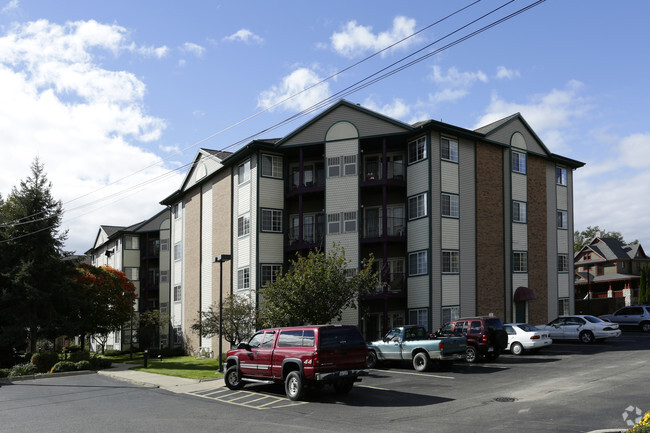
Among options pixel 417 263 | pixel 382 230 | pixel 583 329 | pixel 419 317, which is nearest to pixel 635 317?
pixel 583 329

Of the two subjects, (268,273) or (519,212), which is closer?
(268,273)

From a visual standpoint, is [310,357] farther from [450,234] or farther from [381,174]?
[381,174]

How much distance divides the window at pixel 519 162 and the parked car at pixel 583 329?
33.6ft

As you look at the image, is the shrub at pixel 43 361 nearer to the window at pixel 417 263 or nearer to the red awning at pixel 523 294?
the window at pixel 417 263

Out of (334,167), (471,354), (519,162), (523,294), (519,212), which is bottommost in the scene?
(471,354)

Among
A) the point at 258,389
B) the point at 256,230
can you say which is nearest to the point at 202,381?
the point at 258,389

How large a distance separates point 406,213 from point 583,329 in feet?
37.1

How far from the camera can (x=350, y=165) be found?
33.3 meters

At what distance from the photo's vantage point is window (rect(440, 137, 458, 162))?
109ft

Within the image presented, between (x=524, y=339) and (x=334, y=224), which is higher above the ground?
(x=334, y=224)

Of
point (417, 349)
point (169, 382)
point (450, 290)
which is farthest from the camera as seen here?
point (450, 290)

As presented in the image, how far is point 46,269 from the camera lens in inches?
1359

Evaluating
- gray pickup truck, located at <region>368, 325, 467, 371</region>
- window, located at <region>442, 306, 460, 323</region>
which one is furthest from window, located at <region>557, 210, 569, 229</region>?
gray pickup truck, located at <region>368, 325, 467, 371</region>

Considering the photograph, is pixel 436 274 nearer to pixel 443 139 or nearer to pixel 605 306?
pixel 443 139
